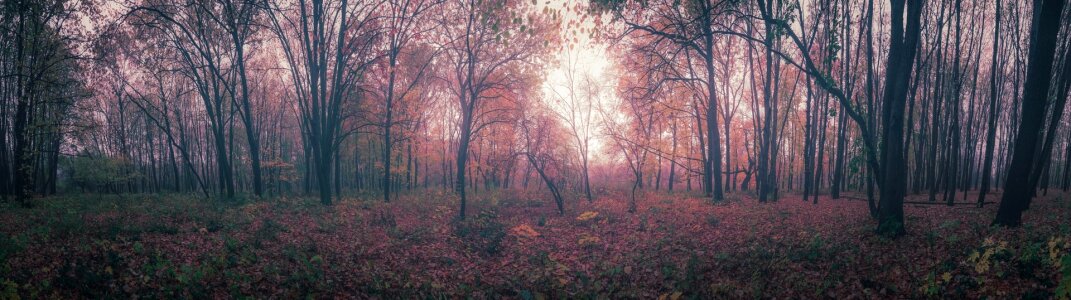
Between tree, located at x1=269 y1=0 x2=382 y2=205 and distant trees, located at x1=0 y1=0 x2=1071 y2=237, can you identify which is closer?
distant trees, located at x1=0 y1=0 x2=1071 y2=237

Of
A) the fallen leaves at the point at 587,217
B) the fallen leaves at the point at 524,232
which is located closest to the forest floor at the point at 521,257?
the fallen leaves at the point at 524,232

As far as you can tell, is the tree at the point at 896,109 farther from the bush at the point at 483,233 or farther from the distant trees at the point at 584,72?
the bush at the point at 483,233

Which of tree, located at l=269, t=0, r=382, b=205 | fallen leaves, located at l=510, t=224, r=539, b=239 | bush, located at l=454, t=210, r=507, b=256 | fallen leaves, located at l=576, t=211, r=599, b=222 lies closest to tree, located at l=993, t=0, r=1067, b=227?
fallen leaves, located at l=576, t=211, r=599, b=222

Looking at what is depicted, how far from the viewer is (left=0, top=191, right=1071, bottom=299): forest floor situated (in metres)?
6.34

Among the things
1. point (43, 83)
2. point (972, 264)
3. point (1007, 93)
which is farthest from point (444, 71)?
point (1007, 93)

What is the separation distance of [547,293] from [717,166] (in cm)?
1266

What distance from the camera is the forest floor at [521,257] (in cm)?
634

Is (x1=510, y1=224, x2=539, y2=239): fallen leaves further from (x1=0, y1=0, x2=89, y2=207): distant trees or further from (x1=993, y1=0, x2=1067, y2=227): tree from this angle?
(x1=0, y1=0, x2=89, y2=207): distant trees

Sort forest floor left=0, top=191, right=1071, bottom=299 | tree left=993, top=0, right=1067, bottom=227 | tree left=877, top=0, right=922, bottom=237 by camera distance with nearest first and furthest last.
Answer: forest floor left=0, top=191, right=1071, bottom=299 → tree left=993, top=0, right=1067, bottom=227 → tree left=877, top=0, right=922, bottom=237

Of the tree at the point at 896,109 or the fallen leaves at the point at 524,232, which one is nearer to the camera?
the tree at the point at 896,109

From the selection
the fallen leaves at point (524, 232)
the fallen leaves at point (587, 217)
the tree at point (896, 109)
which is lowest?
the fallen leaves at point (524, 232)

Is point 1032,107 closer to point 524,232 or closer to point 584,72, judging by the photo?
point 524,232

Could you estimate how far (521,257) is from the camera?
10820 millimetres

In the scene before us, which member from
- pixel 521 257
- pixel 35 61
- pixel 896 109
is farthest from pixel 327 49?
pixel 896 109
